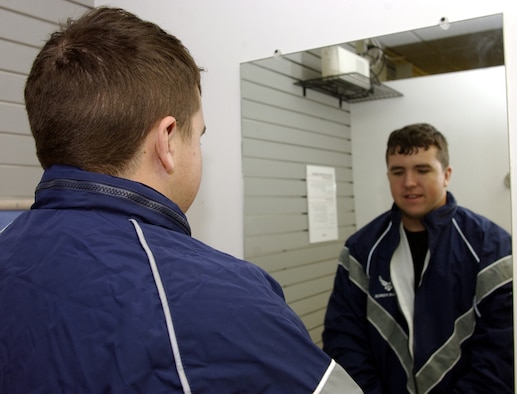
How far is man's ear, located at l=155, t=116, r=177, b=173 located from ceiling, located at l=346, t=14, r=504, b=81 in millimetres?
833

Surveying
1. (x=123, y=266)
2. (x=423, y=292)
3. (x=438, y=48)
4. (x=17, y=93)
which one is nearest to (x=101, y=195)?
(x=123, y=266)

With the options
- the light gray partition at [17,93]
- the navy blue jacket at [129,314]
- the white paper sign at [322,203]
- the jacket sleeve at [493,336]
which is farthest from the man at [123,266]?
the light gray partition at [17,93]

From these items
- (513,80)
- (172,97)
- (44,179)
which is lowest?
(44,179)

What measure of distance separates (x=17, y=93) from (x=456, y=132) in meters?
1.38

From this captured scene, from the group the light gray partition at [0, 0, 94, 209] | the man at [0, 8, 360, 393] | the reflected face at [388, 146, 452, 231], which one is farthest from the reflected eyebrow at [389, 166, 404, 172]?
the light gray partition at [0, 0, 94, 209]

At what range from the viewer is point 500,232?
46.6 inches

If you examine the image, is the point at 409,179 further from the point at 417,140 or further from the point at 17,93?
the point at 17,93

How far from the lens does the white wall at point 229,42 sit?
144 centimetres

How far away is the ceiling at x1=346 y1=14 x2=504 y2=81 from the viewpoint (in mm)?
1227

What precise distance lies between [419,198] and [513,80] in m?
0.37

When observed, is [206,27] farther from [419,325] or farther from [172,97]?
[419,325]

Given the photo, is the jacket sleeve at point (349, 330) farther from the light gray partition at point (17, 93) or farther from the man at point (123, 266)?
the light gray partition at point (17, 93)

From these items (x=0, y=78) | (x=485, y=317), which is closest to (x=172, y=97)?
(x=485, y=317)

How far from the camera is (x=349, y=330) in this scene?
4.54ft
